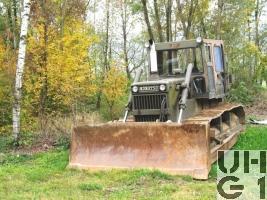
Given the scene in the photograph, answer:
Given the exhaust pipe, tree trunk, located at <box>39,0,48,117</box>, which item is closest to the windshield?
the exhaust pipe

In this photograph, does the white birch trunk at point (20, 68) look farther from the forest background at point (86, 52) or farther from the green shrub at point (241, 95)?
the green shrub at point (241, 95)

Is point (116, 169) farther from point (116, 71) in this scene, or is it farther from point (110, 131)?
point (116, 71)

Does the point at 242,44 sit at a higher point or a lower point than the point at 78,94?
higher

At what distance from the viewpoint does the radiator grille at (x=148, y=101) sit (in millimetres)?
10398

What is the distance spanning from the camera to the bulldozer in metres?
9.09

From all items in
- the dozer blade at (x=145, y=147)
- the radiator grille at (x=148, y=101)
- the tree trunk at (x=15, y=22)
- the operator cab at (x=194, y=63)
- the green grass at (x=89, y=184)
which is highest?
the tree trunk at (x=15, y=22)

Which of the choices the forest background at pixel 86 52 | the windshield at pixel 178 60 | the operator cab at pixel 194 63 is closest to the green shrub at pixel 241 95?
the forest background at pixel 86 52

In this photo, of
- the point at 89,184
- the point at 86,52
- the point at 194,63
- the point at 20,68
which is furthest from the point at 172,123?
the point at 86,52

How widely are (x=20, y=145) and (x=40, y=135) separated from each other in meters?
1.46

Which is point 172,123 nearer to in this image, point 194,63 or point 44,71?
point 194,63

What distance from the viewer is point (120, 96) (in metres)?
25.7

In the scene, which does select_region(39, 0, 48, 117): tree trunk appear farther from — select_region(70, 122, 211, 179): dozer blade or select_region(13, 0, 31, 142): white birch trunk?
select_region(70, 122, 211, 179): dozer blade

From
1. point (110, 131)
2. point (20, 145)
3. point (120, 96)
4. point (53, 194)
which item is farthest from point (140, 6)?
point (53, 194)

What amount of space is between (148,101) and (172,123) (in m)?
1.35
